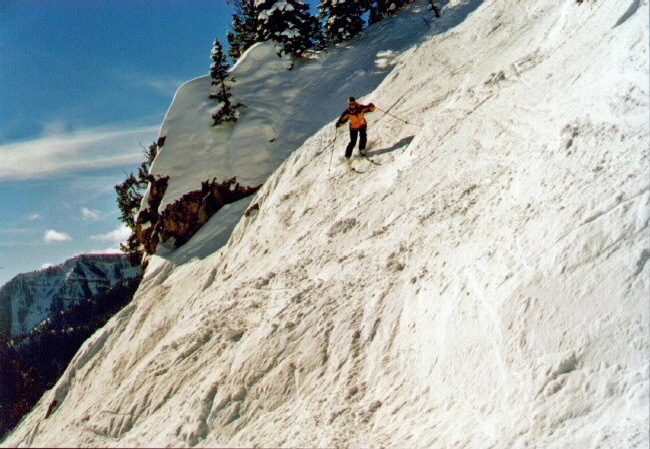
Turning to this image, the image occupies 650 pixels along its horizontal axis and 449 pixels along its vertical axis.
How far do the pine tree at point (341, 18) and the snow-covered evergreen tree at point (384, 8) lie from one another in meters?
2.76

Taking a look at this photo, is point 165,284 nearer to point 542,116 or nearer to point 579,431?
point 542,116

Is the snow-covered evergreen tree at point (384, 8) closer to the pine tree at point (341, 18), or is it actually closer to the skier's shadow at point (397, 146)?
the pine tree at point (341, 18)

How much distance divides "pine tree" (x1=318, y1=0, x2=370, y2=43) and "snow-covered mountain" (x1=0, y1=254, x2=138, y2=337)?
8587cm

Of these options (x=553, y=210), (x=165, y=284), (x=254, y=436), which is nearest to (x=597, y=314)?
(x=553, y=210)

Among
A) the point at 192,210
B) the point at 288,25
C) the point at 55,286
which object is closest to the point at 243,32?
the point at 288,25

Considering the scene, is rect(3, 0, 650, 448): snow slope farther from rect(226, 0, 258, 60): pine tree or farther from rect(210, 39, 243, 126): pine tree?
rect(226, 0, 258, 60): pine tree

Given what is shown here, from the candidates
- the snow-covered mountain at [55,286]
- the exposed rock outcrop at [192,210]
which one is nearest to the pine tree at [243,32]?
the exposed rock outcrop at [192,210]

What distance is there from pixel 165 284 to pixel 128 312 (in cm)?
177

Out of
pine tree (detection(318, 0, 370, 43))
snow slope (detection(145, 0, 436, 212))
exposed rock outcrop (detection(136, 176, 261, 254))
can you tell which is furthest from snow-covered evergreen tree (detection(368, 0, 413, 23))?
exposed rock outcrop (detection(136, 176, 261, 254))

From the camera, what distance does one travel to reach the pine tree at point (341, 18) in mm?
29719

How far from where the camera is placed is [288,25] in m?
27.4

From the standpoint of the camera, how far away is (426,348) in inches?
234

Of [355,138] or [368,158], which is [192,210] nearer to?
[355,138]

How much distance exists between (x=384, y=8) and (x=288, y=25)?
11.6 metres
